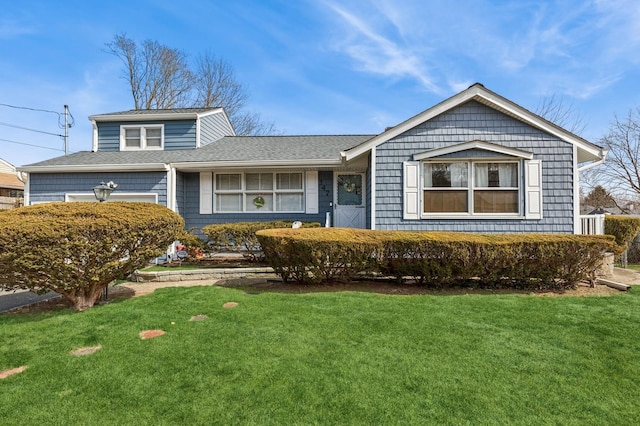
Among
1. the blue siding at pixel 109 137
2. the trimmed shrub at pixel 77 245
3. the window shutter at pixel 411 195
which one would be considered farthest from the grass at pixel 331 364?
the blue siding at pixel 109 137

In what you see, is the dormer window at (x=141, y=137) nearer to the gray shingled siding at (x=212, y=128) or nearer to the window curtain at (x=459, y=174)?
the gray shingled siding at (x=212, y=128)

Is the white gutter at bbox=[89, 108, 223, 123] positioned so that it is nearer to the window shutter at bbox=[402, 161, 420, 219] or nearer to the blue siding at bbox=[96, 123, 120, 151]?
the blue siding at bbox=[96, 123, 120, 151]

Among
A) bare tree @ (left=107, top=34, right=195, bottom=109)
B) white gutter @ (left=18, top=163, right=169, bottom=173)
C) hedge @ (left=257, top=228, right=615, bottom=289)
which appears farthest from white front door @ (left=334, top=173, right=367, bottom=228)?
bare tree @ (left=107, top=34, right=195, bottom=109)

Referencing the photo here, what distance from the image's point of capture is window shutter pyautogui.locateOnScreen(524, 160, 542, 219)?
7.96m

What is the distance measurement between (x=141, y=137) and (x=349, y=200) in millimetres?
8245

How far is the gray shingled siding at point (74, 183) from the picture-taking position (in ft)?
35.3

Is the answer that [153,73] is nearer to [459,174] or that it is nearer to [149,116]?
[149,116]

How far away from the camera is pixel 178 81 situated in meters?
25.0

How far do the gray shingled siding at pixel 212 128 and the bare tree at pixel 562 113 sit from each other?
1930cm

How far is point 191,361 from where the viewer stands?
3350mm

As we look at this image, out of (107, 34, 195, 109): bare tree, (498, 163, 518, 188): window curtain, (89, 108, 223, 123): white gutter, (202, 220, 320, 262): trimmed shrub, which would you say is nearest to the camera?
(498, 163, 518, 188): window curtain

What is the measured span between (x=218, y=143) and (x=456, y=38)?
32.2 feet

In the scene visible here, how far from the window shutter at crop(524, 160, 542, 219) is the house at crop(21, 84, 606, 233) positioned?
0.08ft

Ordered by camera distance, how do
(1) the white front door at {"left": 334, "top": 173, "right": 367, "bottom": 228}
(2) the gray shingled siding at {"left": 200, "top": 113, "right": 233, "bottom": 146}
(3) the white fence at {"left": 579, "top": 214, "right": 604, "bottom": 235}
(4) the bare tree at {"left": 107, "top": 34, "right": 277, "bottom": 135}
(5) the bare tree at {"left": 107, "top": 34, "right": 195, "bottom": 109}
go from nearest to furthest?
(3) the white fence at {"left": 579, "top": 214, "right": 604, "bottom": 235}
(1) the white front door at {"left": 334, "top": 173, "right": 367, "bottom": 228}
(2) the gray shingled siding at {"left": 200, "top": 113, "right": 233, "bottom": 146}
(5) the bare tree at {"left": 107, "top": 34, "right": 195, "bottom": 109}
(4) the bare tree at {"left": 107, "top": 34, "right": 277, "bottom": 135}
